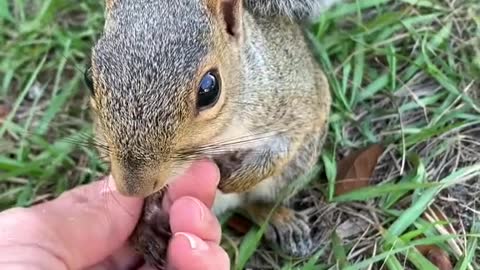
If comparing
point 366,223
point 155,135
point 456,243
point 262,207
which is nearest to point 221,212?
point 262,207

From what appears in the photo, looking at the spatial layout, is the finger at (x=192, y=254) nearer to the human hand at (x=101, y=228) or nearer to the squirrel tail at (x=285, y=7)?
the human hand at (x=101, y=228)

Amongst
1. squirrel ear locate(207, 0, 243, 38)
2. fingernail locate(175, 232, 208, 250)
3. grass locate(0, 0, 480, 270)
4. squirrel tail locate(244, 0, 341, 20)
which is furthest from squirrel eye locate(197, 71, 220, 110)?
grass locate(0, 0, 480, 270)

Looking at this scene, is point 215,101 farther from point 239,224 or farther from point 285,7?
point 239,224

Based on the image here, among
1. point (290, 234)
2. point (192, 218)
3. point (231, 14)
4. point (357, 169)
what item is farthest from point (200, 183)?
point (357, 169)

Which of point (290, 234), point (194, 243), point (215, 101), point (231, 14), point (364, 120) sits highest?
point (231, 14)

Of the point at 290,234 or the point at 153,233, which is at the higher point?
the point at 153,233

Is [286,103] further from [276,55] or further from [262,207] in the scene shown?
[262,207]
